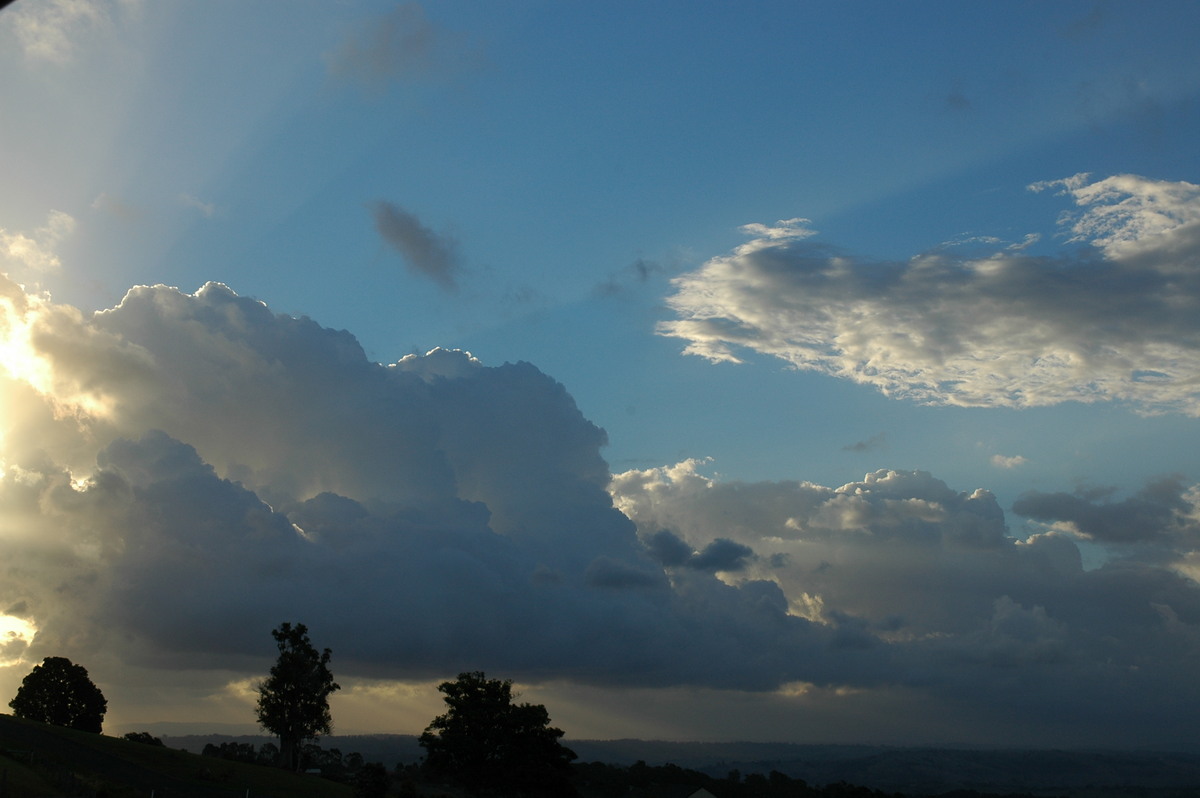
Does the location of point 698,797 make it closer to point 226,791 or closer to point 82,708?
point 226,791

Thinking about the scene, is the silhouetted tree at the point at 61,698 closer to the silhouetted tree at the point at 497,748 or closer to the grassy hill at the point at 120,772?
the grassy hill at the point at 120,772

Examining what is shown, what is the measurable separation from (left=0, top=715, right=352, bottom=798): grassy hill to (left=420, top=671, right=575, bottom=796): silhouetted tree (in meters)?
12.4

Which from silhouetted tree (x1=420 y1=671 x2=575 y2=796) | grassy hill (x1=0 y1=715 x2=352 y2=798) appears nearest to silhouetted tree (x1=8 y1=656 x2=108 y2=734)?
grassy hill (x1=0 y1=715 x2=352 y2=798)

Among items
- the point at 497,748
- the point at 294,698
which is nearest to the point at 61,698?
the point at 294,698

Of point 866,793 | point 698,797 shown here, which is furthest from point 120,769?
point 866,793

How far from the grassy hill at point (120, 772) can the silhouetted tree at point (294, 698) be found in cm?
1272

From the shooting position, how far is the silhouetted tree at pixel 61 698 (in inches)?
4850

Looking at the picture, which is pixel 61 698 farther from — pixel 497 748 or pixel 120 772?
pixel 497 748

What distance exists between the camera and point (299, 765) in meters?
131

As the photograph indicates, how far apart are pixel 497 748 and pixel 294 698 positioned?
42510 mm

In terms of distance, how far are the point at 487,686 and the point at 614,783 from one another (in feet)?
336

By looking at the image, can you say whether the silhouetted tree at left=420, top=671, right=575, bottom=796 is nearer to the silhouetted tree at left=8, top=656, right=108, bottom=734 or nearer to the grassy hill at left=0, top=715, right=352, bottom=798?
the grassy hill at left=0, top=715, right=352, bottom=798

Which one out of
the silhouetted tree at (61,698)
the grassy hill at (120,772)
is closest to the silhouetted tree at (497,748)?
the grassy hill at (120,772)

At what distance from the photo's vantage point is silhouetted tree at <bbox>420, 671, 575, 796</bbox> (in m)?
98.2
